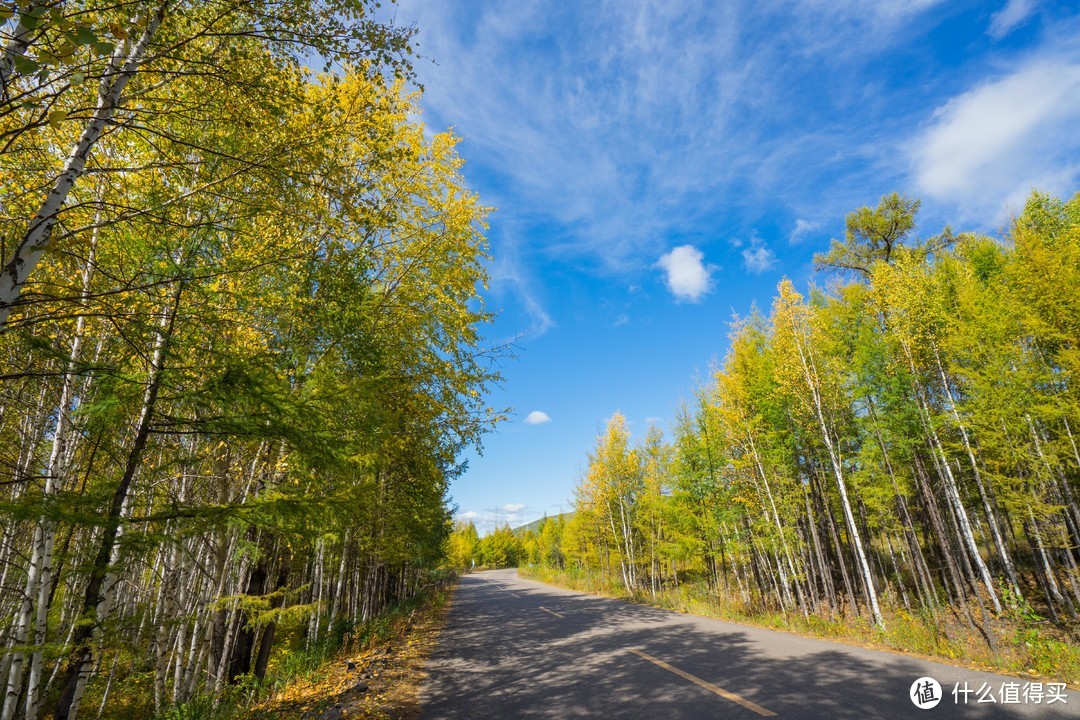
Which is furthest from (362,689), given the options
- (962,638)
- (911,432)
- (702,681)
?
(911,432)

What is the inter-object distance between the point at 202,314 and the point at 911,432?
71.9 feet

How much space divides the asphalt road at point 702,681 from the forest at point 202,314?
3.61 m

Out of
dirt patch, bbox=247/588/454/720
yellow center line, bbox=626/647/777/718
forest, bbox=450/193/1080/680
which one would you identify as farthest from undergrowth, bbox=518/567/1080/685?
dirt patch, bbox=247/588/454/720

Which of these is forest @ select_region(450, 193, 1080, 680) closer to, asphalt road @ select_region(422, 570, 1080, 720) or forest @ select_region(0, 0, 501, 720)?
asphalt road @ select_region(422, 570, 1080, 720)

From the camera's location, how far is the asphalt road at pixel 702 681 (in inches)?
191

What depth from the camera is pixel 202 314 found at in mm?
4152

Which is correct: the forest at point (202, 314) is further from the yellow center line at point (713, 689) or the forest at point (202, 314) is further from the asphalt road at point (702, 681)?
the yellow center line at point (713, 689)

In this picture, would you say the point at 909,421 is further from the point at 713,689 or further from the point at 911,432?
the point at 713,689

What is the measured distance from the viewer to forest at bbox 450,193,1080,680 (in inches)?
512

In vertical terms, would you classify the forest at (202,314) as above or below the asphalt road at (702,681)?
above

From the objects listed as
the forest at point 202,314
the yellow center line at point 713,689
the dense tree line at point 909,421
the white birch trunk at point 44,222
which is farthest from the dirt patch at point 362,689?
the dense tree line at point 909,421

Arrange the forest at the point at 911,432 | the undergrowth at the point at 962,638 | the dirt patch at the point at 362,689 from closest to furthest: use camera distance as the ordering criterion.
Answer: the dirt patch at the point at 362,689 → the undergrowth at the point at 962,638 → the forest at the point at 911,432

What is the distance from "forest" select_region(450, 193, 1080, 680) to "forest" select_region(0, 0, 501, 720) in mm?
10885

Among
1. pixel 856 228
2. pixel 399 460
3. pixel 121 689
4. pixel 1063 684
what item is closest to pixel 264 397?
pixel 399 460
